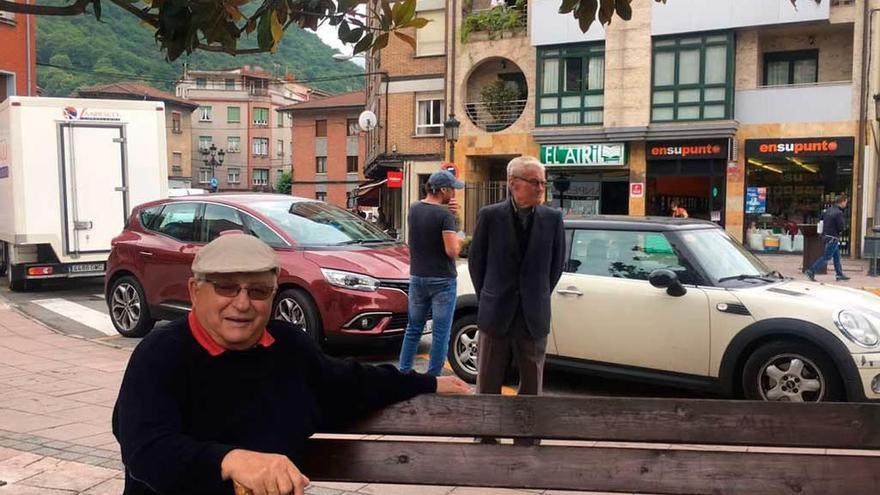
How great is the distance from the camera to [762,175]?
24781 mm

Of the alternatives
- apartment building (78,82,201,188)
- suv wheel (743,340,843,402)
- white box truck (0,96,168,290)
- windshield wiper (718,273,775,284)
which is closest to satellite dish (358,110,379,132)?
white box truck (0,96,168,290)

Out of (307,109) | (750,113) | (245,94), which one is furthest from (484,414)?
(245,94)

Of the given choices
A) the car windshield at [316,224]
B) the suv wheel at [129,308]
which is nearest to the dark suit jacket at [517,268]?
the car windshield at [316,224]

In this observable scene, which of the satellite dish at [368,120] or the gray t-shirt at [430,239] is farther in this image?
the satellite dish at [368,120]

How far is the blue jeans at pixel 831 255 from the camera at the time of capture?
16.2 meters

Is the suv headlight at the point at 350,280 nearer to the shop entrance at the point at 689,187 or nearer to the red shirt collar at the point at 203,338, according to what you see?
the red shirt collar at the point at 203,338

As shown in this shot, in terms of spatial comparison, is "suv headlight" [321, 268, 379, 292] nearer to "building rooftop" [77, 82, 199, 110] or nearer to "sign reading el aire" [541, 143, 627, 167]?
"sign reading el aire" [541, 143, 627, 167]

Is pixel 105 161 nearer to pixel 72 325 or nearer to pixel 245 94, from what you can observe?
pixel 72 325

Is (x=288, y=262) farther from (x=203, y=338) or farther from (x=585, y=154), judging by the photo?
(x=585, y=154)

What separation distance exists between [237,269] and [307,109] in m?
64.0

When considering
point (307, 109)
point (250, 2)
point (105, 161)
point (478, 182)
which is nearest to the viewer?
point (250, 2)

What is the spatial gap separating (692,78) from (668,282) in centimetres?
2111

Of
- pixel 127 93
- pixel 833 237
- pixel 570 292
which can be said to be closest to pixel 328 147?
pixel 127 93

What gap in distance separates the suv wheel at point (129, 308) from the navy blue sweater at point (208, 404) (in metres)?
7.30
